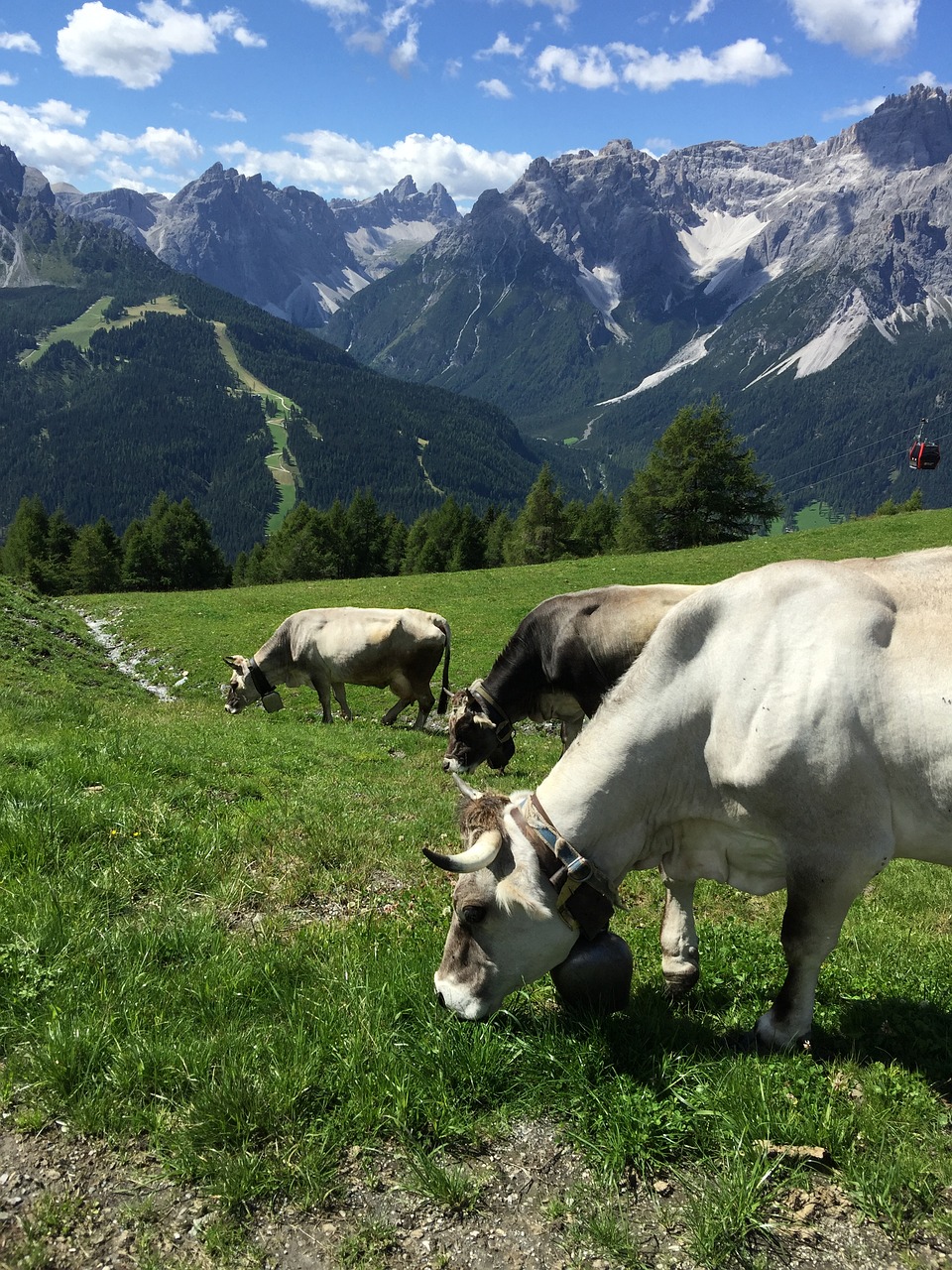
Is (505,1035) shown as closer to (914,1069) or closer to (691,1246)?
(691,1246)

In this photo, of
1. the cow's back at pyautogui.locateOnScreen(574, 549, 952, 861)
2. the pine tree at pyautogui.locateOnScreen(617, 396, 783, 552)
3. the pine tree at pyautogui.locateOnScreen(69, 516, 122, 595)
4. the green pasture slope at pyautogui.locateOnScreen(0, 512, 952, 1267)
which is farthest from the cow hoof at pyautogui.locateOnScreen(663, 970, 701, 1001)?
the pine tree at pyautogui.locateOnScreen(69, 516, 122, 595)

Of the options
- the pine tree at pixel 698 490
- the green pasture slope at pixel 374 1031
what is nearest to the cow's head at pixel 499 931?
the green pasture slope at pixel 374 1031

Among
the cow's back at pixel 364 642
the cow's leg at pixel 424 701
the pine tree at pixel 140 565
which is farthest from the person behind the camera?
the pine tree at pixel 140 565

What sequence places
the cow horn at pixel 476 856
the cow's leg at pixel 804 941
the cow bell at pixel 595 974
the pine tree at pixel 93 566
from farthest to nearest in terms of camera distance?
the pine tree at pixel 93 566 → the cow bell at pixel 595 974 → the cow's leg at pixel 804 941 → the cow horn at pixel 476 856

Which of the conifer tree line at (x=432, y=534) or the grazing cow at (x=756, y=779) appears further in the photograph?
the conifer tree line at (x=432, y=534)

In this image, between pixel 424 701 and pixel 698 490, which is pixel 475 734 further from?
pixel 698 490

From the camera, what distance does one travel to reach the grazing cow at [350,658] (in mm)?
18047

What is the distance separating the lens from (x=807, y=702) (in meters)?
4.16

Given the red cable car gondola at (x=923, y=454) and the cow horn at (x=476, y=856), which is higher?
the red cable car gondola at (x=923, y=454)

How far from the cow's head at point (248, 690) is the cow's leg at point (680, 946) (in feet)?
50.3

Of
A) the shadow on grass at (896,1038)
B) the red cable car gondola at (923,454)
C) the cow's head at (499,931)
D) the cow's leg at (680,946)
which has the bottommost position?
the shadow on grass at (896,1038)

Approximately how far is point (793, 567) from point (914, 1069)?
309 cm

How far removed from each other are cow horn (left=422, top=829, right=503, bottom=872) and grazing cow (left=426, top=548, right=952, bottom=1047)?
12 mm

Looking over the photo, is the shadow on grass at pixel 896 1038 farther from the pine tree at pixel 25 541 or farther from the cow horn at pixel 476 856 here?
the pine tree at pixel 25 541
